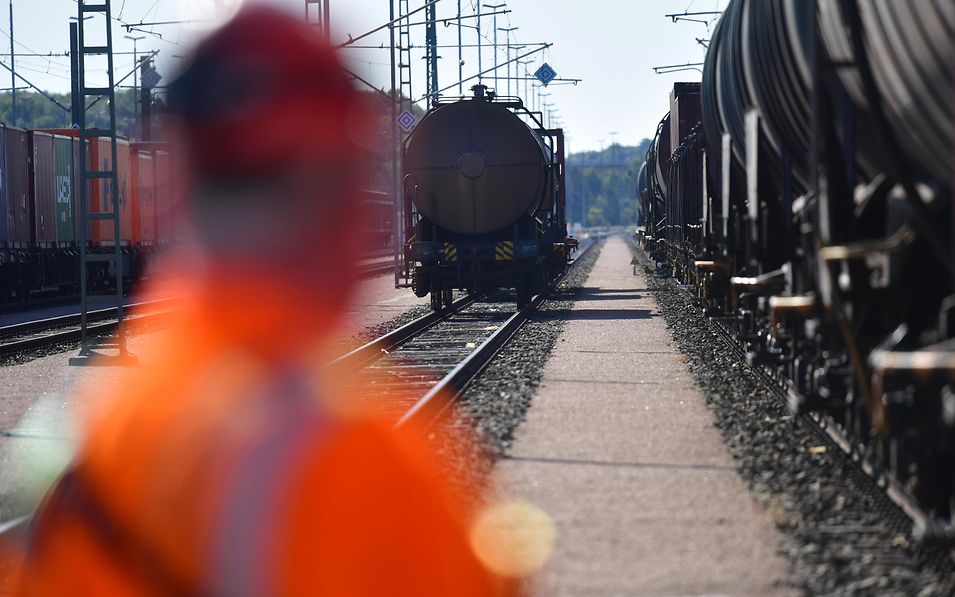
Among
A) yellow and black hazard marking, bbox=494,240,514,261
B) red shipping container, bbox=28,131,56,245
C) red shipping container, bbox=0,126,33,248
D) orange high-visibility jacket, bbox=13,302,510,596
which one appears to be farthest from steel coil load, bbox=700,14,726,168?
red shipping container, bbox=28,131,56,245

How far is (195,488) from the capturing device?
9.02 feet

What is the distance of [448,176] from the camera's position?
21.1 m

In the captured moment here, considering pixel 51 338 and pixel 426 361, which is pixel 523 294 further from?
pixel 51 338

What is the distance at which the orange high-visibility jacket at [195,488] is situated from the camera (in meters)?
2.60

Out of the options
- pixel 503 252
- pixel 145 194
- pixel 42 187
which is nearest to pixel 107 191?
pixel 42 187

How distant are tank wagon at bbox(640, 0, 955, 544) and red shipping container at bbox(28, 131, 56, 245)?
22.9 m

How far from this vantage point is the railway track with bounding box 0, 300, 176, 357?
17438mm

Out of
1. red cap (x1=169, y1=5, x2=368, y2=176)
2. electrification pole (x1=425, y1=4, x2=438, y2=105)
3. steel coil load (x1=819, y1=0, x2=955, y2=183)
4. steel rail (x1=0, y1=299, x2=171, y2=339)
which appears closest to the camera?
red cap (x1=169, y1=5, x2=368, y2=176)

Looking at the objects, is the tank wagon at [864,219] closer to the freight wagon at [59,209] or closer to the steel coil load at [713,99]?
the steel coil load at [713,99]

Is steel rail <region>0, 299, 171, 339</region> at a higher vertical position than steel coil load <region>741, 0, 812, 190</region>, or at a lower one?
lower

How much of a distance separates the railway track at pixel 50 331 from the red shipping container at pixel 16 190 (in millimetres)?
4065

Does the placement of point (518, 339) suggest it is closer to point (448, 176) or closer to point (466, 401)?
point (448, 176)

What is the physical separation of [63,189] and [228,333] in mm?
30527

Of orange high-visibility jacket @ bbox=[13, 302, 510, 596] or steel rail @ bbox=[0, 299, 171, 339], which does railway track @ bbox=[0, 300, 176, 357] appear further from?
orange high-visibility jacket @ bbox=[13, 302, 510, 596]
